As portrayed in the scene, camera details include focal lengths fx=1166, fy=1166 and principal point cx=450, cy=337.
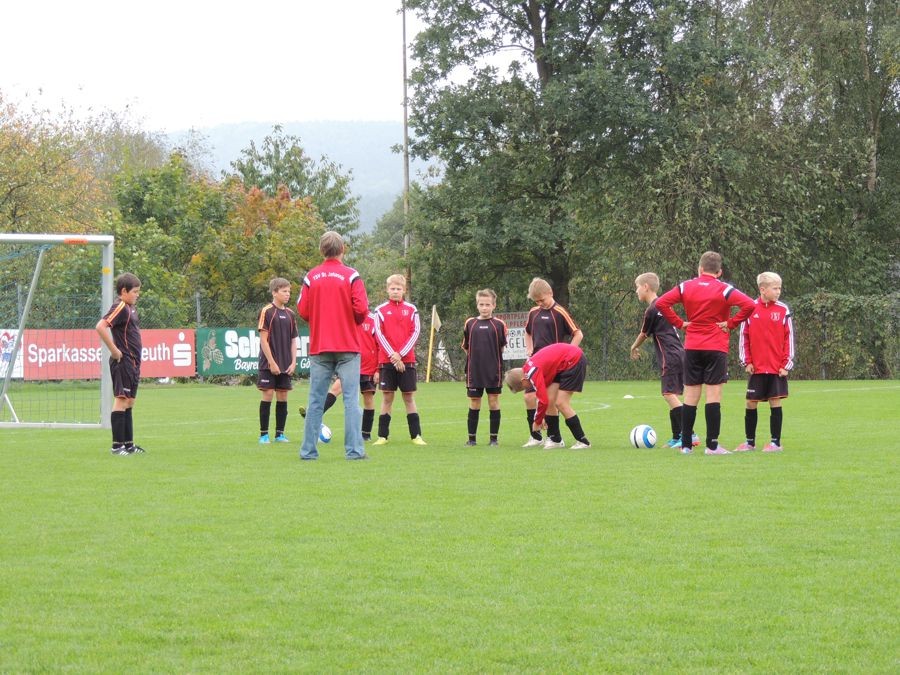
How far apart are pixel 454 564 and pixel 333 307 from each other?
5757 millimetres

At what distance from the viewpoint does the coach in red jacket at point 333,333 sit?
37.4 ft

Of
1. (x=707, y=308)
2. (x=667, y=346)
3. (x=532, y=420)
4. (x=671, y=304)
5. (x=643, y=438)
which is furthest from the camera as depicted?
(x=532, y=420)

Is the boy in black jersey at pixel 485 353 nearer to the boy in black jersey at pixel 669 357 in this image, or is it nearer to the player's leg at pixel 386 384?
the player's leg at pixel 386 384


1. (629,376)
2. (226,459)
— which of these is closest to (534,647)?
(226,459)

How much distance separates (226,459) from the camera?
11.8 m

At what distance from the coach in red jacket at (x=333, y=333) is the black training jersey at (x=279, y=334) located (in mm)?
2107

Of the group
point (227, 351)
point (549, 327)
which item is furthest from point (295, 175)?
point (549, 327)

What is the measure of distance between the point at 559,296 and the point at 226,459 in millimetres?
29275

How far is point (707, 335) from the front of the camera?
11.9 meters

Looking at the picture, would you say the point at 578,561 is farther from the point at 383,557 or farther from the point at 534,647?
the point at 534,647

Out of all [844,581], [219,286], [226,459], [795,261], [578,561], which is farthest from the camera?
[219,286]

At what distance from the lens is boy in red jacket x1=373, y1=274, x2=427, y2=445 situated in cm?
1313

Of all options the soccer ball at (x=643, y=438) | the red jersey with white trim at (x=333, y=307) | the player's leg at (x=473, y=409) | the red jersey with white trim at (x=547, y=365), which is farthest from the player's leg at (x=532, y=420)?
the red jersey with white trim at (x=333, y=307)

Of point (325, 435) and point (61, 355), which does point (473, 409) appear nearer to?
point (325, 435)
